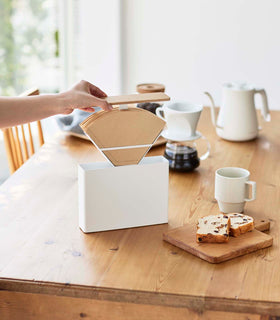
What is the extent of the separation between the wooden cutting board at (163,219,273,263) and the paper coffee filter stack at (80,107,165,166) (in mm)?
206

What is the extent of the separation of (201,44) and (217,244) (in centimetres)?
254

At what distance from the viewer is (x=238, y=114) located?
6.76 ft

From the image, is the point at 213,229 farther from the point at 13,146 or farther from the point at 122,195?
the point at 13,146

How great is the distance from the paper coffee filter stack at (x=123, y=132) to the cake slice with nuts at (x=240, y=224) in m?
0.28

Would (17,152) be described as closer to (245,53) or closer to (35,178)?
(35,178)

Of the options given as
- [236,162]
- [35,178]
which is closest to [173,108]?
[236,162]

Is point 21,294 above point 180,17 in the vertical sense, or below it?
below

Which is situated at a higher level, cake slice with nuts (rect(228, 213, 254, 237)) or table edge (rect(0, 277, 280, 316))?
cake slice with nuts (rect(228, 213, 254, 237))

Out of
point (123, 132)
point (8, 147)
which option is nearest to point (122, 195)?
point (123, 132)

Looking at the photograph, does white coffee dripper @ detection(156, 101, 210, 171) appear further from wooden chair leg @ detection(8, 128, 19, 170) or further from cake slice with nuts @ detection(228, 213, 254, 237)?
wooden chair leg @ detection(8, 128, 19, 170)

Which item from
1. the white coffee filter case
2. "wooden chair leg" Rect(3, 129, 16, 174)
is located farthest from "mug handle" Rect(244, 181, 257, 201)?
"wooden chair leg" Rect(3, 129, 16, 174)

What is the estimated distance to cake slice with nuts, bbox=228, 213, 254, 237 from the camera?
4.24 feet

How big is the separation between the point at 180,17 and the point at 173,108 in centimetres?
191

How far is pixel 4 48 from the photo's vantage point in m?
3.71
